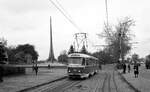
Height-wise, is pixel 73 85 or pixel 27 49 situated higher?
pixel 27 49

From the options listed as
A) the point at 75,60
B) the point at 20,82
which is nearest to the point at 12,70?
the point at 75,60

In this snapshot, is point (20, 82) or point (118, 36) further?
point (118, 36)

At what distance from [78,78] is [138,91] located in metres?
18.1

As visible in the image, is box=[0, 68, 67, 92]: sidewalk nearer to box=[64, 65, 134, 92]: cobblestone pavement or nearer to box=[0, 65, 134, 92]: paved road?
box=[0, 65, 134, 92]: paved road

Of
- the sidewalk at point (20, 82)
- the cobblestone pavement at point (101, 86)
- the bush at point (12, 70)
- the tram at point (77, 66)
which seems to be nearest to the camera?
the cobblestone pavement at point (101, 86)

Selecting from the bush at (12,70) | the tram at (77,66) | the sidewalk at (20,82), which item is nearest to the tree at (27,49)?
the bush at (12,70)

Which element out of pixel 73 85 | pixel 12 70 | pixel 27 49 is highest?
pixel 27 49

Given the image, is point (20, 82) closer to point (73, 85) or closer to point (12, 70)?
point (73, 85)

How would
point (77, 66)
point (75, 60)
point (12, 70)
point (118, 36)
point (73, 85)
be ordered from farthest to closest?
point (118, 36), point (12, 70), point (75, 60), point (77, 66), point (73, 85)

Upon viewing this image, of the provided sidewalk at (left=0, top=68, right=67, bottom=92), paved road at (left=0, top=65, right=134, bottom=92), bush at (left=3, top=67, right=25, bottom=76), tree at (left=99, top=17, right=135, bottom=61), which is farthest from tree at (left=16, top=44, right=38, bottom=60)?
paved road at (left=0, top=65, right=134, bottom=92)

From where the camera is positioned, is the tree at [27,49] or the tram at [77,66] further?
the tree at [27,49]

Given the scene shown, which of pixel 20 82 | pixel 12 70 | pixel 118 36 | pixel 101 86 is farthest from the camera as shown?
pixel 118 36

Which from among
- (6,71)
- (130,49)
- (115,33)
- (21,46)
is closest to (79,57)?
(6,71)

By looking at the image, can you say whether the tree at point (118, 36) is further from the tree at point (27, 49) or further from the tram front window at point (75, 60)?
the tree at point (27, 49)
